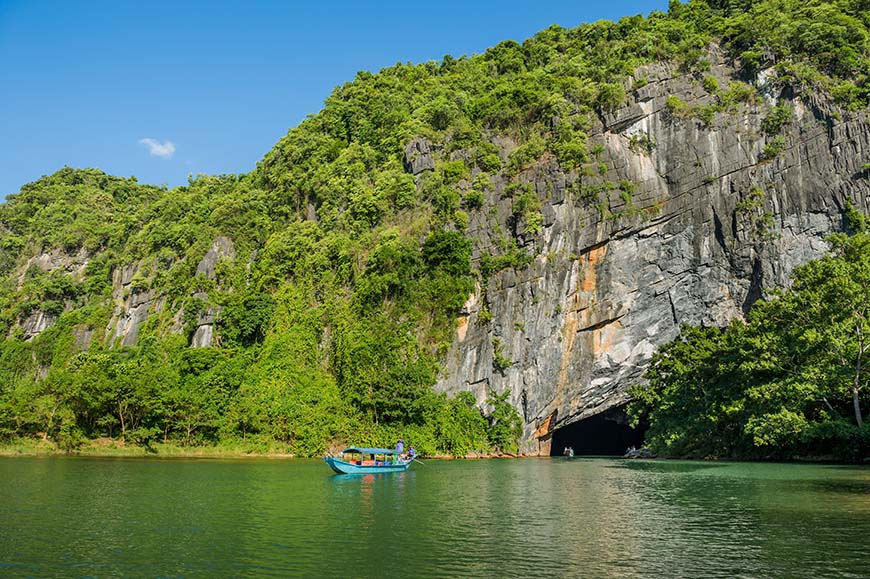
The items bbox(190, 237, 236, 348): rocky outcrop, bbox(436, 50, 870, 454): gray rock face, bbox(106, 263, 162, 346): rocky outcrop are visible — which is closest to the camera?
bbox(436, 50, 870, 454): gray rock face

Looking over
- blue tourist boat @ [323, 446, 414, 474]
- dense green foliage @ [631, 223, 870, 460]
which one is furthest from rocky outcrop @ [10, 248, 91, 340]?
dense green foliage @ [631, 223, 870, 460]

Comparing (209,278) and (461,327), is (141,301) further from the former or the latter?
(461,327)

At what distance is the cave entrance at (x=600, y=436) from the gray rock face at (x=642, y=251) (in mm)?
7834

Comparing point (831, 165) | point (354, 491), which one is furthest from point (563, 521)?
point (831, 165)

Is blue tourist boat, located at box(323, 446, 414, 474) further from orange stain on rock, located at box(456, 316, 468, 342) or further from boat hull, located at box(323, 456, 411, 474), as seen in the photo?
orange stain on rock, located at box(456, 316, 468, 342)

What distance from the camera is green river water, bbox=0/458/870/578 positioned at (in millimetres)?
12711

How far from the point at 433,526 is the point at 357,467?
612 inches

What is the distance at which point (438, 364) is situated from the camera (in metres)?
51.8

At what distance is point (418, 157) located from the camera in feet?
197

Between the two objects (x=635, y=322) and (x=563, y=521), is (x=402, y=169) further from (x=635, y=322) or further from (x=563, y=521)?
(x=563, y=521)

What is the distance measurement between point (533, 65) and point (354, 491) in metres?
53.8

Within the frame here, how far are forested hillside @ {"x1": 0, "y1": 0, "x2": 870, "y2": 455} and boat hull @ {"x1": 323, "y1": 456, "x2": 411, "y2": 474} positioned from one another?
1306 centimetres

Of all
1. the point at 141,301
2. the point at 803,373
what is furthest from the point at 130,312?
the point at 803,373

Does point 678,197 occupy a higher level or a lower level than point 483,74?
lower
